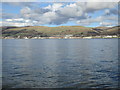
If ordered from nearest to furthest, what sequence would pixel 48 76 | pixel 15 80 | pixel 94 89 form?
pixel 94 89, pixel 15 80, pixel 48 76

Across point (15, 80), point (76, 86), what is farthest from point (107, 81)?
point (15, 80)

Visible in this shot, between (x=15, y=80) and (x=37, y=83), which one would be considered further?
(x=15, y=80)

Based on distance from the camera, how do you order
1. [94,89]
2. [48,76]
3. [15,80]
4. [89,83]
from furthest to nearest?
1. [48,76]
2. [15,80]
3. [89,83]
4. [94,89]

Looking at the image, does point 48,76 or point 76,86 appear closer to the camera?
point 76,86

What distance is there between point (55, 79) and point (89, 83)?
5.26 meters

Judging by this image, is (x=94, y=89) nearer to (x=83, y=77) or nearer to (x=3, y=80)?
(x=83, y=77)

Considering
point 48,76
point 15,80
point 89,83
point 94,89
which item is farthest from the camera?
point 48,76

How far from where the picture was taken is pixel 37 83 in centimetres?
2356

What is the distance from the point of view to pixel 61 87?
21.8 metres

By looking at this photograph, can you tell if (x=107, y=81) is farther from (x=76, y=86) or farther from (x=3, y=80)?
(x=3, y=80)

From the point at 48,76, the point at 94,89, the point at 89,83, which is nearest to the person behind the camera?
the point at 94,89

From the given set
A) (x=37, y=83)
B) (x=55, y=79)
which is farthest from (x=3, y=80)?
(x=55, y=79)

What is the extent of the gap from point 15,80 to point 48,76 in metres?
5.23

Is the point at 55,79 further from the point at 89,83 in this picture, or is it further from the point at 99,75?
the point at 99,75
